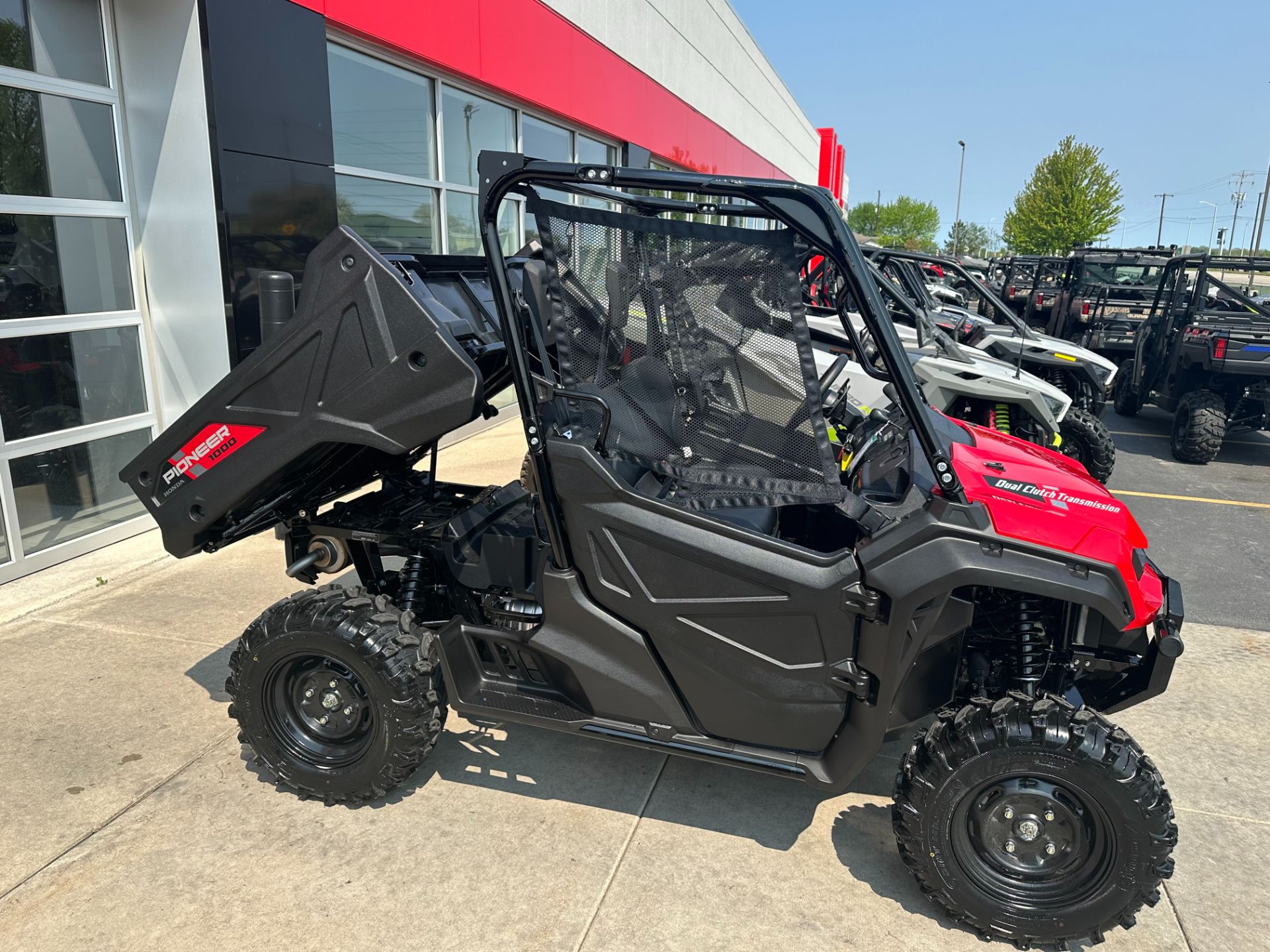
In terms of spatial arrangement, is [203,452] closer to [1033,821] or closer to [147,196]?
[1033,821]

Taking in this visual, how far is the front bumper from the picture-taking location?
2.79 metres

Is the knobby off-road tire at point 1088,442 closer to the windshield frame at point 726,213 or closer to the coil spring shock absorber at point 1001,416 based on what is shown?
the coil spring shock absorber at point 1001,416

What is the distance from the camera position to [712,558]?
263 cm

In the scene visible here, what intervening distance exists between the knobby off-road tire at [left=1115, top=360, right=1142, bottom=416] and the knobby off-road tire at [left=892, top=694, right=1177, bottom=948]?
9.77 meters

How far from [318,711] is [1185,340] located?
9.24m

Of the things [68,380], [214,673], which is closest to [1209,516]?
[214,673]

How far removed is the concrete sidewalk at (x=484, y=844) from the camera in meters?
2.61

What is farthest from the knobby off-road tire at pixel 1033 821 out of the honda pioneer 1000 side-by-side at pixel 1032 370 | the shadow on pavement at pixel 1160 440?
the shadow on pavement at pixel 1160 440

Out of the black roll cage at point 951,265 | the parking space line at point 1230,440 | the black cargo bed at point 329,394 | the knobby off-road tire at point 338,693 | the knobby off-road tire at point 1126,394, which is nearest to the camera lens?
the black cargo bed at point 329,394

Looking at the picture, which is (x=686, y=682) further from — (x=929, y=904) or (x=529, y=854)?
(x=929, y=904)

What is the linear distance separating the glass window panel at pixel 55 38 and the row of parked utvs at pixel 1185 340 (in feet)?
31.0

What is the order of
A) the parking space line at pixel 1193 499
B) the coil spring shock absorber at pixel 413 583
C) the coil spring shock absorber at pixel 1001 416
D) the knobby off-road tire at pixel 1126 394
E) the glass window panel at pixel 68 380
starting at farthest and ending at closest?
the knobby off-road tire at pixel 1126 394 → the parking space line at pixel 1193 499 → the coil spring shock absorber at pixel 1001 416 → the glass window panel at pixel 68 380 → the coil spring shock absorber at pixel 413 583

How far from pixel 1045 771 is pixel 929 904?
23.8 inches

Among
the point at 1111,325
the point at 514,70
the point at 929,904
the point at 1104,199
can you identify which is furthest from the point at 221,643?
the point at 1104,199
